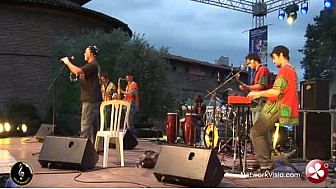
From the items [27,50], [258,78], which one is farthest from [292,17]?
[27,50]

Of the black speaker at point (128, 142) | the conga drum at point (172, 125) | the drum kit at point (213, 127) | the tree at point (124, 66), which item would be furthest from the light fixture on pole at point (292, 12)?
the black speaker at point (128, 142)

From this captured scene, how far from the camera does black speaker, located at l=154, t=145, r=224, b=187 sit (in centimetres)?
448

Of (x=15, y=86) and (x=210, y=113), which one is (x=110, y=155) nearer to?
(x=210, y=113)

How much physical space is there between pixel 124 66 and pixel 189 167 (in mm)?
13764

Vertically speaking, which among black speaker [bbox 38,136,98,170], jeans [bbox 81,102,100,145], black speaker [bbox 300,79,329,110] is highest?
black speaker [bbox 300,79,329,110]

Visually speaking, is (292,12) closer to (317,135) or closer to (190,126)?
(190,126)

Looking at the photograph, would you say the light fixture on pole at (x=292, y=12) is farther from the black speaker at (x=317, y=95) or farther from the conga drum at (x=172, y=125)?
the black speaker at (x=317, y=95)

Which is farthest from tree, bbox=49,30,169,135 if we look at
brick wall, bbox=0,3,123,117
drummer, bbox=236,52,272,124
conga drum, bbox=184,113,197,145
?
drummer, bbox=236,52,272,124

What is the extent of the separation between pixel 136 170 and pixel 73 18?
17067 mm

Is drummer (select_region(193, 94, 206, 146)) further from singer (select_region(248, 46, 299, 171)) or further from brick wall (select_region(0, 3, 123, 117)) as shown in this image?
brick wall (select_region(0, 3, 123, 117))

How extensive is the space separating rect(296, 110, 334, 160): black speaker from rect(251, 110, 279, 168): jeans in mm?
2800

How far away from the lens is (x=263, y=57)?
55.3 feet

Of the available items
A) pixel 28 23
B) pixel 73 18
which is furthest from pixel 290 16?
pixel 28 23

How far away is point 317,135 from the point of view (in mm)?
8062
